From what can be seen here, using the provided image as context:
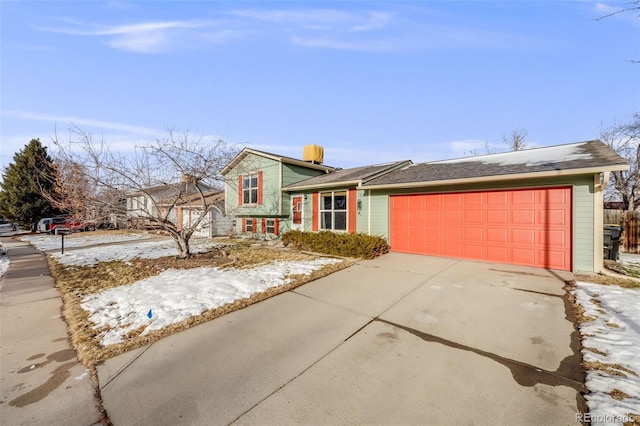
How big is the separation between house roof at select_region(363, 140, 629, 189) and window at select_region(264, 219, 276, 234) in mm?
6190

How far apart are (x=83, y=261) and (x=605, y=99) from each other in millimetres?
23359

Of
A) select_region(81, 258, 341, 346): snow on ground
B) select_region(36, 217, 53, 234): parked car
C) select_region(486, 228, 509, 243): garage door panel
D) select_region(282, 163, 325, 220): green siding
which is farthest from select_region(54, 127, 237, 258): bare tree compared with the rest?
select_region(36, 217, 53, 234): parked car

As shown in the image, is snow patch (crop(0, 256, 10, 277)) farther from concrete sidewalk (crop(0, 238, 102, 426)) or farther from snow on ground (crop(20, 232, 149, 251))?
concrete sidewalk (crop(0, 238, 102, 426))

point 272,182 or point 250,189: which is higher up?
point 272,182

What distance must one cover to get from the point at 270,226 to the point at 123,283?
27.4ft

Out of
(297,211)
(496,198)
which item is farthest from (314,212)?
(496,198)

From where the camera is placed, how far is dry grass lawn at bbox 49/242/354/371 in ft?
11.1

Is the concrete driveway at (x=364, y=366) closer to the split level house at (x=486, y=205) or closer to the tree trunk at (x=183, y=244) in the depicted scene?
the split level house at (x=486, y=205)

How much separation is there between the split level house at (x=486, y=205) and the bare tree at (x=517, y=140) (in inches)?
735

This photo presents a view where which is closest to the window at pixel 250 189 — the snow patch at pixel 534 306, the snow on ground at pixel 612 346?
the snow patch at pixel 534 306

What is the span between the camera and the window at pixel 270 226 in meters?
13.9

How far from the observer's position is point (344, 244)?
9023 mm

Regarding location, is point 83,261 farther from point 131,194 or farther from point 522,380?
point 522,380

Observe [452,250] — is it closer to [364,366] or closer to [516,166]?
[516,166]
